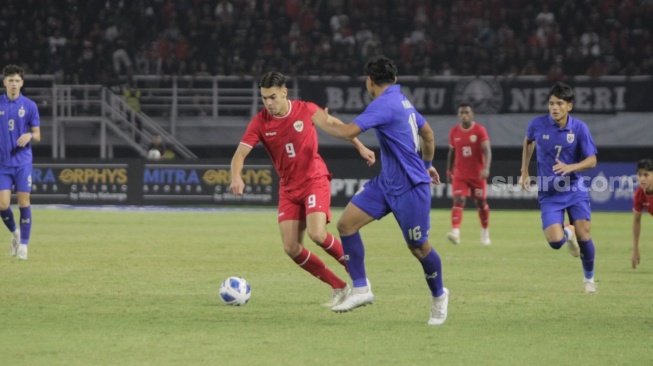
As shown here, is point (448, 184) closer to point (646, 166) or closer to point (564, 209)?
point (646, 166)

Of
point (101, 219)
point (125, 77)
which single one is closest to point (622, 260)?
point (101, 219)

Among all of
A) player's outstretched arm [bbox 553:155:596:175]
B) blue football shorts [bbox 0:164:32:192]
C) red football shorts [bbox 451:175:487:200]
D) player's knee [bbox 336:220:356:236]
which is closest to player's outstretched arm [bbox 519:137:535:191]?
player's outstretched arm [bbox 553:155:596:175]

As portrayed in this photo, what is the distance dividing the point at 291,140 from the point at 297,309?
1542 mm

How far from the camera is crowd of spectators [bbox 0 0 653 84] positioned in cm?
3350

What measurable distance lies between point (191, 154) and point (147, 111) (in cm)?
309

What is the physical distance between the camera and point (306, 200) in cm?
1031

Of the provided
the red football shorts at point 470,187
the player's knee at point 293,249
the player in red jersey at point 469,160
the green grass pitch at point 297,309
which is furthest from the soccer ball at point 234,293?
the red football shorts at point 470,187

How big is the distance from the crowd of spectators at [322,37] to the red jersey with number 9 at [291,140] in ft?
75.7

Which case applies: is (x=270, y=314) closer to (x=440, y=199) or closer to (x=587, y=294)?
(x=587, y=294)

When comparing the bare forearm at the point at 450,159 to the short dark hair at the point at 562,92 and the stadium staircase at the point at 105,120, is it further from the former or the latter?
the stadium staircase at the point at 105,120

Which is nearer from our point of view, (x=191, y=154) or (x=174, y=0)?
(x=191, y=154)

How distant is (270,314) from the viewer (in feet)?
32.4

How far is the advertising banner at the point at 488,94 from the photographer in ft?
102

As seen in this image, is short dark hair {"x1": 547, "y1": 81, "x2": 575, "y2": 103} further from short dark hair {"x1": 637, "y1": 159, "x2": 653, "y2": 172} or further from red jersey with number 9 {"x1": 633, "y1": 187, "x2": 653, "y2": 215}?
red jersey with number 9 {"x1": 633, "y1": 187, "x2": 653, "y2": 215}
